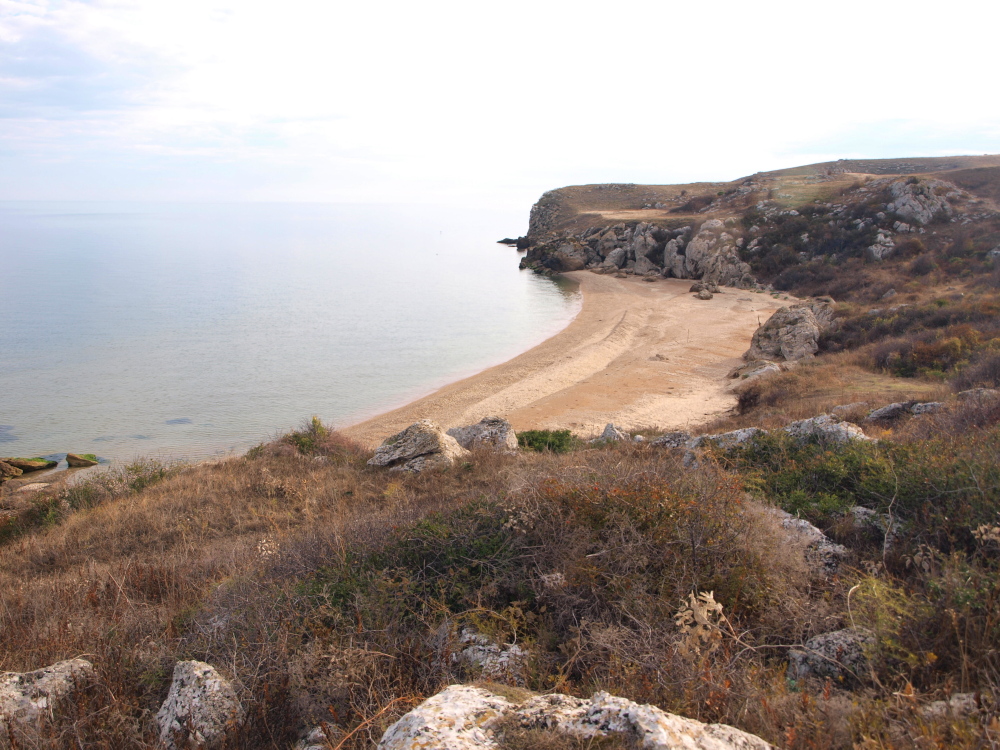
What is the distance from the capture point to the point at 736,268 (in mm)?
43938

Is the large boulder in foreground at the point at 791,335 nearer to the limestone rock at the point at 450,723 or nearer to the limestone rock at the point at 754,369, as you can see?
the limestone rock at the point at 754,369

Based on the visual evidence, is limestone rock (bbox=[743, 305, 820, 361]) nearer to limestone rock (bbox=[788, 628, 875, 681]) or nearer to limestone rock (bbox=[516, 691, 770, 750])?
limestone rock (bbox=[788, 628, 875, 681])

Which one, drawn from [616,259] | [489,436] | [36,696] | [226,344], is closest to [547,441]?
[489,436]

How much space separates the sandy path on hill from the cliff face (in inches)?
268

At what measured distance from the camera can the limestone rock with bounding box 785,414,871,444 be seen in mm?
7797

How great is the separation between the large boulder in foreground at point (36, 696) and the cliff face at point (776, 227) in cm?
4324

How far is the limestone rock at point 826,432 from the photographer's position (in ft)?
25.6

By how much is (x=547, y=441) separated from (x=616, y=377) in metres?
11.5

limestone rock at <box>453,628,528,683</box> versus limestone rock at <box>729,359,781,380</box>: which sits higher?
limestone rock at <box>453,628,528,683</box>

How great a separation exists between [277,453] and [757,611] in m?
11.3

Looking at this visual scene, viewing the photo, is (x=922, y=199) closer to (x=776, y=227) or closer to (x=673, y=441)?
(x=776, y=227)

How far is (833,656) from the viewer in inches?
127

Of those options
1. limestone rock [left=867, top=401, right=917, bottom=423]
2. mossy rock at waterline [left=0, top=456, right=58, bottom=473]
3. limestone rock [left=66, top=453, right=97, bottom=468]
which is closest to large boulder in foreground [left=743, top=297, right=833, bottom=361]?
limestone rock [left=867, top=401, right=917, bottom=423]

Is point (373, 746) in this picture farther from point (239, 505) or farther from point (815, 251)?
point (815, 251)
